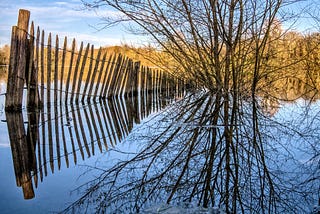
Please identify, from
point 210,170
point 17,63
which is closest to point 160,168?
point 210,170

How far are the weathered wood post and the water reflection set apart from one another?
47 cm

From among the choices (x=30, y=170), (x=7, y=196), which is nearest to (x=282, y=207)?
(x=7, y=196)

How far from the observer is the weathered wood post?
7.88 m

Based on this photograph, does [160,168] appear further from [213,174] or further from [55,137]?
[55,137]

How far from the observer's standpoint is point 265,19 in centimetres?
1113

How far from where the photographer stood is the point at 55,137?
5.26 m

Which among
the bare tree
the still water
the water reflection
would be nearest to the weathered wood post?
the water reflection

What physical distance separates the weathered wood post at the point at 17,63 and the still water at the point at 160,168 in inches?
67.5

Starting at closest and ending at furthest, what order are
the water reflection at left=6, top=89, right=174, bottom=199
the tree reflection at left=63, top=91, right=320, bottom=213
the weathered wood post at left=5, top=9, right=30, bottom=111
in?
the tree reflection at left=63, top=91, right=320, bottom=213 → the water reflection at left=6, top=89, right=174, bottom=199 → the weathered wood post at left=5, top=9, right=30, bottom=111

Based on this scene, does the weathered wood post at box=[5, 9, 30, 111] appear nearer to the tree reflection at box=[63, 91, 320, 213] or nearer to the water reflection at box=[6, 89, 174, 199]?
the water reflection at box=[6, 89, 174, 199]

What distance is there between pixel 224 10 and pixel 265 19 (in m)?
1.60

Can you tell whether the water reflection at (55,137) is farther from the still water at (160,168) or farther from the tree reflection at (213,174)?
the tree reflection at (213,174)

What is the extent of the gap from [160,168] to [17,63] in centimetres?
558

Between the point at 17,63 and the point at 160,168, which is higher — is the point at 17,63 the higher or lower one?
the higher one
